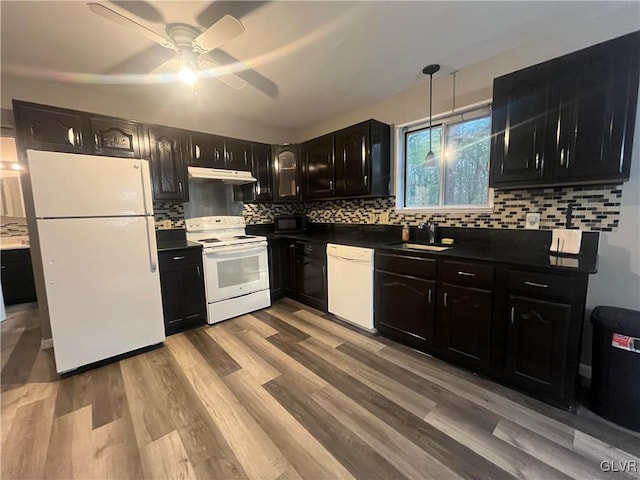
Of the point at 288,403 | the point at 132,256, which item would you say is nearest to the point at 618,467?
the point at 288,403

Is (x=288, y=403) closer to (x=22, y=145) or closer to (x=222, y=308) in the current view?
(x=222, y=308)

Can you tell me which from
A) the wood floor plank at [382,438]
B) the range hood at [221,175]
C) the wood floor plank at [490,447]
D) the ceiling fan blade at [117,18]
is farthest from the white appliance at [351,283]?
the ceiling fan blade at [117,18]

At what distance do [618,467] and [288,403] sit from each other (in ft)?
5.65

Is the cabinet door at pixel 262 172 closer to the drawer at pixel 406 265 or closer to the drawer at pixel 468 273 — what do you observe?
the drawer at pixel 406 265

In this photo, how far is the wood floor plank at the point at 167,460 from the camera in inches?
50.6

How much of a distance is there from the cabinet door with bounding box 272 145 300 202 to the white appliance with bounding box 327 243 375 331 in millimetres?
1239

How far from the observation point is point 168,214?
3.12m

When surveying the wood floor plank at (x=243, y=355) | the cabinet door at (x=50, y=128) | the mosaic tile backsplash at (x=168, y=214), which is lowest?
the wood floor plank at (x=243, y=355)

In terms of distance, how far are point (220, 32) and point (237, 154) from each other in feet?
6.61

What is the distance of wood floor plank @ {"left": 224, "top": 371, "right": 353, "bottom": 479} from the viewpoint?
4.26 feet

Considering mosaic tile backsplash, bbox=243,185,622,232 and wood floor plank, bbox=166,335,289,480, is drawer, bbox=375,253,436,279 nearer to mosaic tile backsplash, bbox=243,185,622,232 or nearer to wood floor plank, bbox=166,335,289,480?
mosaic tile backsplash, bbox=243,185,622,232

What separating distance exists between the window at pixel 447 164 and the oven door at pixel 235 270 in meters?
1.85

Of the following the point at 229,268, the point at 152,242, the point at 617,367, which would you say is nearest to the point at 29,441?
the point at 152,242

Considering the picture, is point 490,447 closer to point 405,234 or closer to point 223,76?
point 405,234
